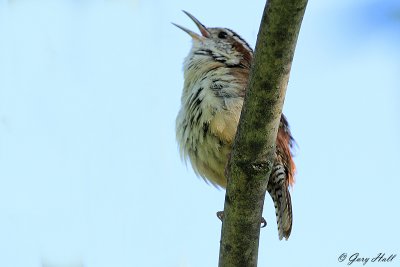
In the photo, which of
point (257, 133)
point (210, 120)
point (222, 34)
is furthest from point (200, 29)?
point (257, 133)

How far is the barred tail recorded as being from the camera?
4695mm

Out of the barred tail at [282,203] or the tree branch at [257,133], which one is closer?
the tree branch at [257,133]

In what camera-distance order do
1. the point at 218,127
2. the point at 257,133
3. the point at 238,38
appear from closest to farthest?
1. the point at 257,133
2. the point at 218,127
3. the point at 238,38

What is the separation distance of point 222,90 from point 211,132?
314 mm

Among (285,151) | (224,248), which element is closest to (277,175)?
(285,151)

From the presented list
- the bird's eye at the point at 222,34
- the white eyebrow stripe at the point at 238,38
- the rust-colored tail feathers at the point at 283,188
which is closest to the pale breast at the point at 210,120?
the rust-colored tail feathers at the point at 283,188

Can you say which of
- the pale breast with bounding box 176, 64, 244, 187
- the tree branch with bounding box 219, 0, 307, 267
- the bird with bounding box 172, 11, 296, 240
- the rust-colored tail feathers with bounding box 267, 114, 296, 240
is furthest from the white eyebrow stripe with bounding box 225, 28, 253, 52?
the tree branch with bounding box 219, 0, 307, 267

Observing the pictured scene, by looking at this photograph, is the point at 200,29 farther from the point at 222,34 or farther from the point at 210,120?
the point at 210,120

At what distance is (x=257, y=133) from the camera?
306cm

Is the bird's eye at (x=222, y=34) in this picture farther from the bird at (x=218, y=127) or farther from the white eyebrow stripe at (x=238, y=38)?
the bird at (x=218, y=127)

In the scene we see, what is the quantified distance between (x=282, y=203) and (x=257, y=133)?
5.92 feet

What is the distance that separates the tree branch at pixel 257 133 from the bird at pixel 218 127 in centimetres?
117

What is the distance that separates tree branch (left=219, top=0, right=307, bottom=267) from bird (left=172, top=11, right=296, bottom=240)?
1.17 meters

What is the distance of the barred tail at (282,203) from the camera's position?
185 inches
